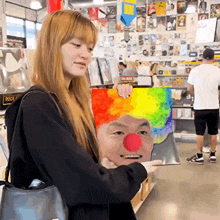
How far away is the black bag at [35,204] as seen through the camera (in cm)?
79

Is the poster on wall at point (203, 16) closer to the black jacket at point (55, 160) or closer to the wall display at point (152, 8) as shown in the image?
the wall display at point (152, 8)

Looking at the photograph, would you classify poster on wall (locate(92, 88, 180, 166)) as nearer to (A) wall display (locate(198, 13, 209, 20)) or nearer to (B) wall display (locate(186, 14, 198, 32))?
(B) wall display (locate(186, 14, 198, 32))

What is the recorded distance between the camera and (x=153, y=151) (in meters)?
1.41

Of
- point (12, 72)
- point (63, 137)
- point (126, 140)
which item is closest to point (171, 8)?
point (12, 72)

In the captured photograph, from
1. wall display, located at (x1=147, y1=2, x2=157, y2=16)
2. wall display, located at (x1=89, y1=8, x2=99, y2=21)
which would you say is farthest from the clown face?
wall display, located at (x1=89, y1=8, x2=99, y2=21)

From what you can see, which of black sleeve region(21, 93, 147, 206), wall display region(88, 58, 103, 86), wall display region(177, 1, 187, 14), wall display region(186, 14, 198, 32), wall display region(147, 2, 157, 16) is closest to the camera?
black sleeve region(21, 93, 147, 206)

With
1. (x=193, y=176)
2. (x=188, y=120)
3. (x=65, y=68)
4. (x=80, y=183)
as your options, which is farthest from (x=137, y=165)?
(x=188, y=120)

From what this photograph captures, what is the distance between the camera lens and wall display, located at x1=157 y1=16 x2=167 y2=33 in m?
8.04

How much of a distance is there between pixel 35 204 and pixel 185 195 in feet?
10.1

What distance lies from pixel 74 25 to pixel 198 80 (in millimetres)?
4073

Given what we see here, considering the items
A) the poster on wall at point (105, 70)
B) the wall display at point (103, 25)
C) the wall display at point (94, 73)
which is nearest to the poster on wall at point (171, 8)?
the wall display at point (103, 25)

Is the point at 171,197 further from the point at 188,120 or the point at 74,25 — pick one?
the point at 188,120

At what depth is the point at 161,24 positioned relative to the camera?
26.6 ft

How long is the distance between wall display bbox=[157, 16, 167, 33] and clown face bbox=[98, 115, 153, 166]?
704 cm
